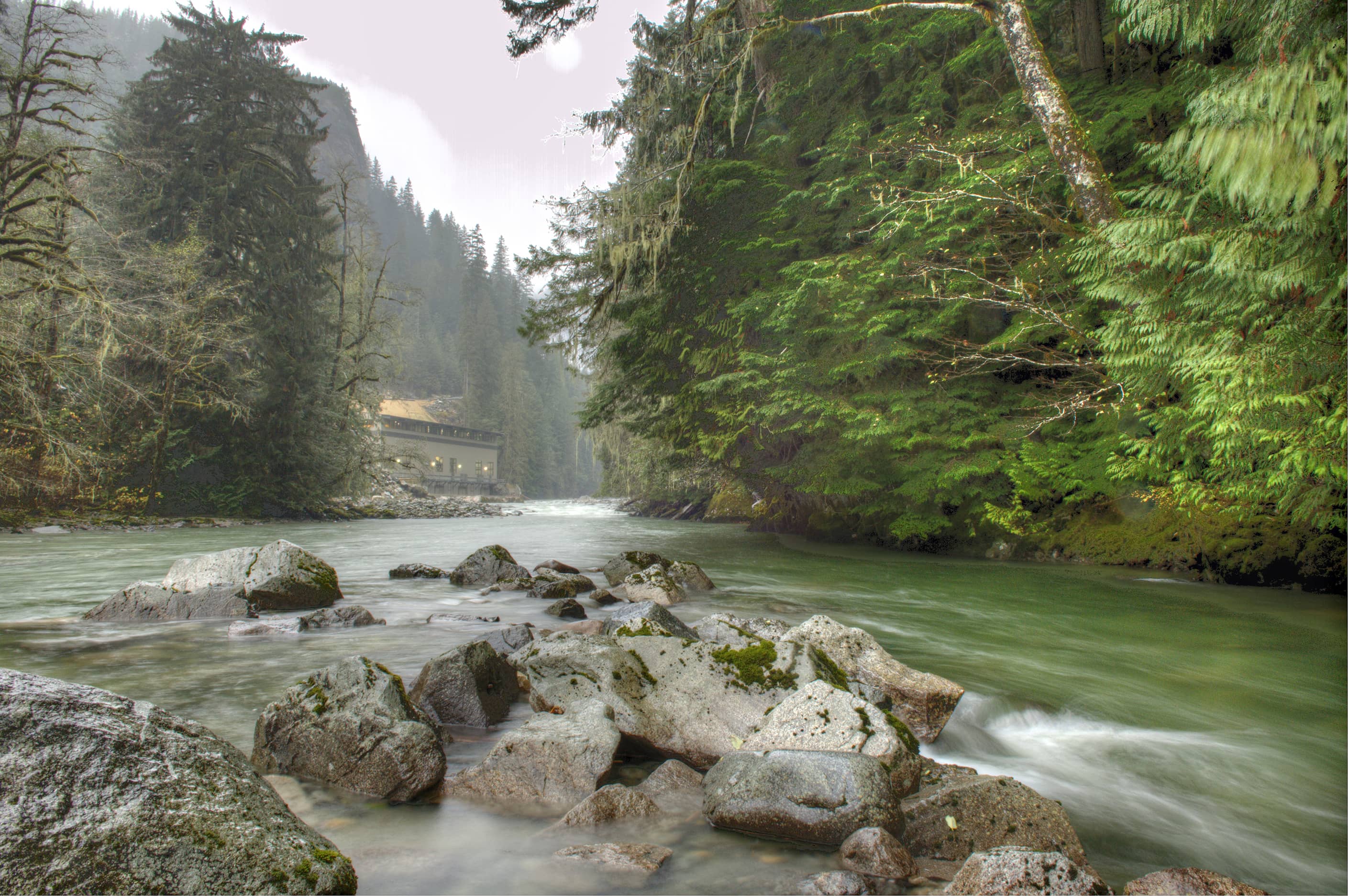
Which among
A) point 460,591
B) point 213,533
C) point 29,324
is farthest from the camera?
point 213,533

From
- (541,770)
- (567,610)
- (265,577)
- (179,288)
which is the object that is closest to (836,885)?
(541,770)

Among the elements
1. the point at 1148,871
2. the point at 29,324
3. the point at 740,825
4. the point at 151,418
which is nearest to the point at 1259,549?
the point at 1148,871

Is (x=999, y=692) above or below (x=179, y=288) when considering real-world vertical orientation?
below

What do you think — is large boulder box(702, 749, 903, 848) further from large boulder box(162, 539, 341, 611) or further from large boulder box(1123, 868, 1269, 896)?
large boulder box(162, 539, 341, 611)

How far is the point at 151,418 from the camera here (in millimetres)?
21109

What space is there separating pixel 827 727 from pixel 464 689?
2.00 metres

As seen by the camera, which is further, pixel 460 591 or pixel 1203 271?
pixel 460 591

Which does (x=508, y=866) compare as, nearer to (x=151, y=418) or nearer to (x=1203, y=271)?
(x=1203, y=271)

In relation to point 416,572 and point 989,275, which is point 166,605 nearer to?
point 416,572

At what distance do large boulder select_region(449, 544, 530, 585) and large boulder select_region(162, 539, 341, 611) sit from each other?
2074 millimetres

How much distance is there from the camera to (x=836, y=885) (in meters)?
2.09

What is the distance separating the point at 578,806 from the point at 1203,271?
21.3 ft

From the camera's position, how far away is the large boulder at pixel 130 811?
153 centimetres

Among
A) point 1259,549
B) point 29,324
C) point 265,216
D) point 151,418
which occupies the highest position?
point 265,216
